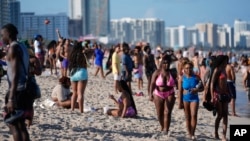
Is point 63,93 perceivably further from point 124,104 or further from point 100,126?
point 100,126

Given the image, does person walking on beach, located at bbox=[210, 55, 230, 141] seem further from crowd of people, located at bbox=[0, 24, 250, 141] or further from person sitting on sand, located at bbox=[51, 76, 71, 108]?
person sitting on sand, located at bbox=[51, 76, 71, 108]

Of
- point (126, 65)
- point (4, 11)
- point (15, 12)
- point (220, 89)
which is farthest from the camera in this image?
point (15, 12)

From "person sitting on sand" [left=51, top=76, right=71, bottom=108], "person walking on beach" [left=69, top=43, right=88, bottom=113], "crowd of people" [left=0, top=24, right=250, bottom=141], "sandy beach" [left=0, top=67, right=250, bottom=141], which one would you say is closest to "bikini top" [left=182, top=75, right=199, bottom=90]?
"crowd of people" [left=0, top=24, right=250, bottom=141]

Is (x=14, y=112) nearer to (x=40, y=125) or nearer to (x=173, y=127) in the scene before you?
(x=40, y=125)

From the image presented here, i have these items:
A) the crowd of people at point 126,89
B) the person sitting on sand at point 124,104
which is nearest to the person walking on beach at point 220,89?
the crowd of people at point 126,89

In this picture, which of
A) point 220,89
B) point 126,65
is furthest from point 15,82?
point 126,65

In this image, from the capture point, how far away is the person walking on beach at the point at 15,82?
5062mm

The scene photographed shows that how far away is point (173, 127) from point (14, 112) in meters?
4.41

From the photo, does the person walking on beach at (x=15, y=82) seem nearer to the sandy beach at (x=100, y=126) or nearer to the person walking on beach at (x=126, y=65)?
the sandy beach at (x=100, y=126)

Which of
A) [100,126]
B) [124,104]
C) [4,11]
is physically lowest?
[100,126]

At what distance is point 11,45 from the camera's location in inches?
200

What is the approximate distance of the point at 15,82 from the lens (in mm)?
5055

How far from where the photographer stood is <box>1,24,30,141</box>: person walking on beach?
5062 mm

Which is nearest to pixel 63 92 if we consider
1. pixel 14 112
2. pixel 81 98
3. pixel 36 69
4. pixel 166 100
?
pixel 81 98
